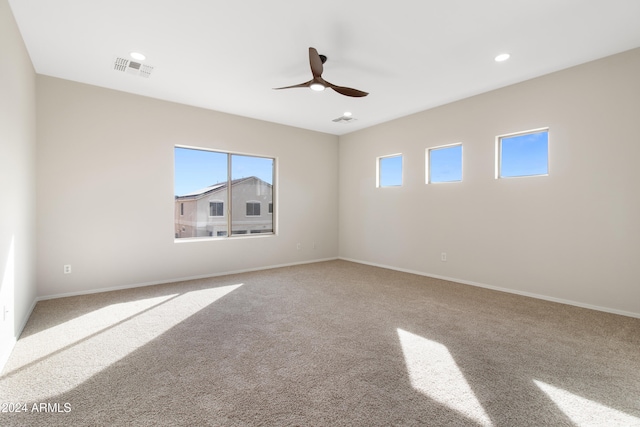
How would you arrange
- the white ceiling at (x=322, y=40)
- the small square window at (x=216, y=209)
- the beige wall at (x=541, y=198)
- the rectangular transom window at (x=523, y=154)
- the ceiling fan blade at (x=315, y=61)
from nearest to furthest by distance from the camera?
the white ceiling at (x=322, y=40) < the ceiling fan blade at (x=315, y=61) < the beige wall at (x=541, y=198) < the rectangular transom window at (x=523, y=154) < the small square window at (x=216, y=209)

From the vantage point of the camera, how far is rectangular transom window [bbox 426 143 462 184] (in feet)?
15.4

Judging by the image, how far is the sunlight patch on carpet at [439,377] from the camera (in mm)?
1678

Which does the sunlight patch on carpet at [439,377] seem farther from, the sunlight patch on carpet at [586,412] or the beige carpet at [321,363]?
the sunlight patch on carpet at [586,412]

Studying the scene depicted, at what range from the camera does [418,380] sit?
194 centimetres

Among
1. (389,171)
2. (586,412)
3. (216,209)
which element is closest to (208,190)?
(216,209)

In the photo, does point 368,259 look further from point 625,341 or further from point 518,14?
point 518,14

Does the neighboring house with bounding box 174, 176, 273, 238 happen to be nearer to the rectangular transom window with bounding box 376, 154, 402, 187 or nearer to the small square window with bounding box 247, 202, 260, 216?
the small square window with bounding box 247, 202, 260, 216

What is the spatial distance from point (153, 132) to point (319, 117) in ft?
8.93

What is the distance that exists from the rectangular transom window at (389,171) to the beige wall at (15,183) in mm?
5064

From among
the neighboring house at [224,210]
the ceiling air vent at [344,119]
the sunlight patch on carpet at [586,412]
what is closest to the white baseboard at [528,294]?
the sunlight patch on carpet at [586,412]

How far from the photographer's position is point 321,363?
215 centimetres

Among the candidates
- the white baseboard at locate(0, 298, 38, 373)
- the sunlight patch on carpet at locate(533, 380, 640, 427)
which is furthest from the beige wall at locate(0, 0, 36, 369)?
the sunlight patch on carpet at locate(533, 380, 640, 427)

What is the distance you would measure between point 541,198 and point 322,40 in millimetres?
3294

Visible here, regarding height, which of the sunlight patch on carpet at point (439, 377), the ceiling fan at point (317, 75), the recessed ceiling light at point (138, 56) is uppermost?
the recessed ceiling light at point (138, 56)
